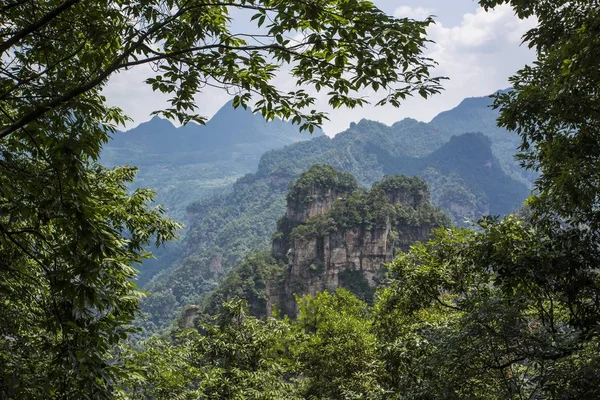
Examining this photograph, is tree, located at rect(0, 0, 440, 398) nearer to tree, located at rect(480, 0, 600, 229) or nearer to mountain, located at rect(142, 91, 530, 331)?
tree, located at rect(480, 0, 600, 229)

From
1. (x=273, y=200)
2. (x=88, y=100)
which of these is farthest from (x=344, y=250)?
(x=273, y=200)

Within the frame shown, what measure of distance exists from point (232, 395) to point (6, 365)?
733cm

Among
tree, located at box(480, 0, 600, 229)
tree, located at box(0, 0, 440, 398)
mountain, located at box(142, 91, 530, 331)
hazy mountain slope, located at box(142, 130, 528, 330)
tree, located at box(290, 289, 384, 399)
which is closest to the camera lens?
tree, located at box(0, 0, 440, 398)

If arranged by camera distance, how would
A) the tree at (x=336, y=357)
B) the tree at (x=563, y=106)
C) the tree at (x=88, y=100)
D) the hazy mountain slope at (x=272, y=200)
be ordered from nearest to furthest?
the tree at (x=88, y=100) < the tree at (x=563, y=106) < the tree at (x=336, y=357) < the hazy mountain slope at (x=272, y=200)

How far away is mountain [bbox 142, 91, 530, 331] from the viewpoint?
12325 centimetres

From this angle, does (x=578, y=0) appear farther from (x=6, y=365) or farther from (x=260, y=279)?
(x=260, y=279)

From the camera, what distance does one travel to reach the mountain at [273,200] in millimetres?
123250

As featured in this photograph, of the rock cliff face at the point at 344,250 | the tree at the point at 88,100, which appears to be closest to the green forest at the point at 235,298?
the tree at the point at 88,100

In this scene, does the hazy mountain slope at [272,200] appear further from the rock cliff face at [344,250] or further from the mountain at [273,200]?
the rock cliff face at [344,250]

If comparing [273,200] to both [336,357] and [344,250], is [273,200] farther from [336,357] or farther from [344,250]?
[336,357]

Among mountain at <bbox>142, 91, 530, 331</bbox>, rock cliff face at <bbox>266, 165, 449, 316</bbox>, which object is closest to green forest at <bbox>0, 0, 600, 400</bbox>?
rock cliff face at <bbox>266, 165, 449, 316</bbox>

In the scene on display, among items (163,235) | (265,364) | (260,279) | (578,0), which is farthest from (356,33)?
(260,279)

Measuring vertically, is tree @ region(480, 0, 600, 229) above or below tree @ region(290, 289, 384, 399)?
above

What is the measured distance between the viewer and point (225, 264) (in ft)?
414
